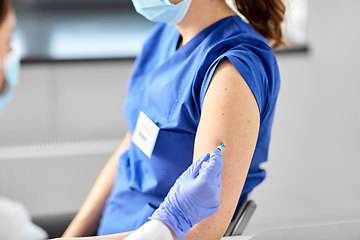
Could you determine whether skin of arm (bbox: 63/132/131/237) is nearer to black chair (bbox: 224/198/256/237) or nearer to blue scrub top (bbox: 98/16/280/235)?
blue scrub top (bbox: 98/16/280/235)

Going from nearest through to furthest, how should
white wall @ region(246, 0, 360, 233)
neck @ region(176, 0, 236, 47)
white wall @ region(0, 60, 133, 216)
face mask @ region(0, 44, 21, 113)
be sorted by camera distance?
1. face mask @ region(0, 44, 21, 113)
2. neck @ region(176, 0, 236, 47)
3. white wall @ region(0, 60, 133, 216)
4. white wall @ region(246, 0, 360, 233)

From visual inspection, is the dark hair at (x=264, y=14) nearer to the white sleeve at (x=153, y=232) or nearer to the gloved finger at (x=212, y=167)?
the gloved finger at (x=212, y=167)

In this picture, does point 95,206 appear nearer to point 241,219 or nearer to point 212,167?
point 241,219

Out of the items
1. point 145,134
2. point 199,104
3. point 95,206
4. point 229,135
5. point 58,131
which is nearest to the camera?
point 229,135

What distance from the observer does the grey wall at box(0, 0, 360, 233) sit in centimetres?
174

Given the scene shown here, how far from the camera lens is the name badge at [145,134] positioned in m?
1.01

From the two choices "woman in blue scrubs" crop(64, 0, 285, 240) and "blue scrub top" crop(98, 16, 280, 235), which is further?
"blue scrub top" crop(98, 16, 280, 235)

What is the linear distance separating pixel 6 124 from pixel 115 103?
1.61 feet

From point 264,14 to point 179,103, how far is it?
1.19 feet

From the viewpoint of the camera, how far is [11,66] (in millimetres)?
843

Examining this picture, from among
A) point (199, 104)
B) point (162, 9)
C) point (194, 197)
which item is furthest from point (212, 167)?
point (162, 9)

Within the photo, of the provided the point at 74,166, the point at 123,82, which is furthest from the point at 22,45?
the point at 74,166

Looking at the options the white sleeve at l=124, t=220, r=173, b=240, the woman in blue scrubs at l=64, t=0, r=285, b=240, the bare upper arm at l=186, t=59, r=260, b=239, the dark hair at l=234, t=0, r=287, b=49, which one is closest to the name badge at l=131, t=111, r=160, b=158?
the woman in blue scrubs at l=64, t=0, r=285, b=240

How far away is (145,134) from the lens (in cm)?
104
